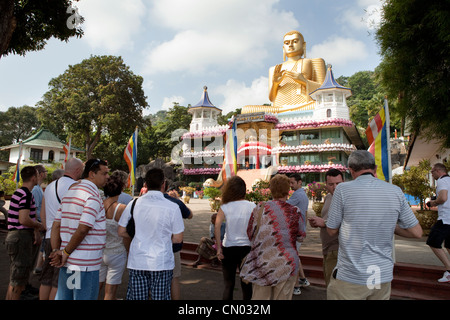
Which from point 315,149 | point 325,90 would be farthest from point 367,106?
point 315,149

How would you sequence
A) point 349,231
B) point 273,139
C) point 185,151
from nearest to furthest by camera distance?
point 349,231, point 273,139, point 185,151

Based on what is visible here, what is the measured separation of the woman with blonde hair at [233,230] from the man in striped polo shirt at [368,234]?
45.2 inches

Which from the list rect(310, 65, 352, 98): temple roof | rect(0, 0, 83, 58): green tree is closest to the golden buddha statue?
rect(310, 65, 352, 98): temple roof

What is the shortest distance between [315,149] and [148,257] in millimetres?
28693

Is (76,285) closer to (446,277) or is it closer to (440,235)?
(440,235)

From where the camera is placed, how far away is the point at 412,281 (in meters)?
4.62

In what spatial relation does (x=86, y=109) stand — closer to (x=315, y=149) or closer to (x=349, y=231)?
(x=315, y=149)

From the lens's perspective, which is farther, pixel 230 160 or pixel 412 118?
pixel 230 160

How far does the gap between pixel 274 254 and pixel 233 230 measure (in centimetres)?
61

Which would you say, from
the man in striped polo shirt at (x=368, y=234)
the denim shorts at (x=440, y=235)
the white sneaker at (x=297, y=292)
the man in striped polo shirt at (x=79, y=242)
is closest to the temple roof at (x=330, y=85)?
the denim shorts at (x=440, y=235)

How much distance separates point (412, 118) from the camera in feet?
25.2

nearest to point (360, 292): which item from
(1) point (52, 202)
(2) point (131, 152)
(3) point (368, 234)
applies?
(3) point (368, 234)

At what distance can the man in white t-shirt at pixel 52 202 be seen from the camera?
3.30m
